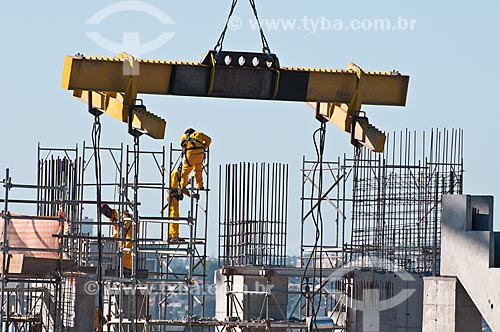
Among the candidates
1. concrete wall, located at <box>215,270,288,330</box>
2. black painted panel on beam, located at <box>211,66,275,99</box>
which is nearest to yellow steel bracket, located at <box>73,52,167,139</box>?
black painted panel on beam, located at <box>211,66,275,99</box>

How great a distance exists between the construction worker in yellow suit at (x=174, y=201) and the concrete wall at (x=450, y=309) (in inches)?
187

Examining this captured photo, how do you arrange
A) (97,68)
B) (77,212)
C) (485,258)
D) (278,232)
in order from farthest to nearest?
1. (278,232)
2. (77,212)
3. (485,258)
4. (97,68)

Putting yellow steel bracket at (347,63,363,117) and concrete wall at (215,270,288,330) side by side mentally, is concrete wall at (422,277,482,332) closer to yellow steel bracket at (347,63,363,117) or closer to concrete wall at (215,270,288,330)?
yellow steel bracket at (347,63,363,117)

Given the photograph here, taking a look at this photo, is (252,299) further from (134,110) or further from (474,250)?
(134,110)

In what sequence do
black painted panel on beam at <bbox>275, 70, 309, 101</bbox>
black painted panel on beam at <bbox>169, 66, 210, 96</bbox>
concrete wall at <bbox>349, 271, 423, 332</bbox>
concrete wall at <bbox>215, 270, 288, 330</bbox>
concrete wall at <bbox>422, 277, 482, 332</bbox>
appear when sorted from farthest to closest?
concrete wall at <bbox>215, 270, 288, 330</bbox>, concrete wall at <bbox>349, 271, 423, 332</bbox>, concrete wall at <bbox>422, 277, 482, 332</bbox>, black painted panel on beam at <bbox>275, 70, 309, 101</bbox>, black painted panel on beam at <bbox>169, 66, 210, 96</bbox>

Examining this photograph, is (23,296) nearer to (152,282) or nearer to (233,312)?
(233,312)

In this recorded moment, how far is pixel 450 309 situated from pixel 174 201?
5.46m

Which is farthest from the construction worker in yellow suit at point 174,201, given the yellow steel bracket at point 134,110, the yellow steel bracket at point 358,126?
the yellow steel bracket at point 358,126

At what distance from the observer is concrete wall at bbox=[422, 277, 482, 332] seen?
807 inches

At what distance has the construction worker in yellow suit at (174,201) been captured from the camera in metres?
Result: 23.0

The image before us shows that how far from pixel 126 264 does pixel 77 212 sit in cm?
207

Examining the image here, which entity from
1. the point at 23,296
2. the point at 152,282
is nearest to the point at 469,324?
the point at 152,282

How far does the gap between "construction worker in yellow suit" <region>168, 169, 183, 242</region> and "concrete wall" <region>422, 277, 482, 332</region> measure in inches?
187

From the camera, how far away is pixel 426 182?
2652 cm
